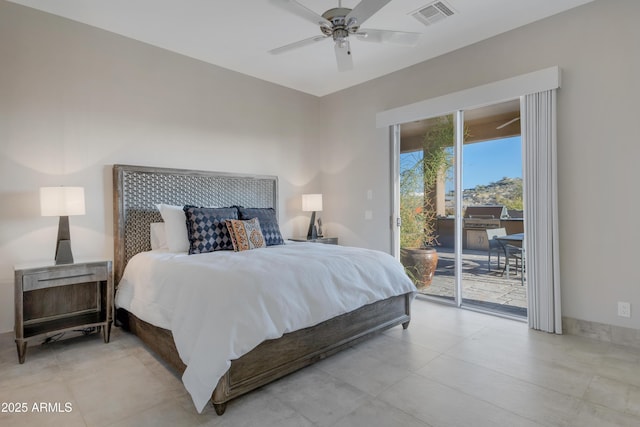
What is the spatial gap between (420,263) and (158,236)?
3.10 m

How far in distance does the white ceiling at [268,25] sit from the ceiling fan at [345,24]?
0.25 m

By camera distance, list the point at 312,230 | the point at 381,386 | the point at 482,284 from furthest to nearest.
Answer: the point at 312,230 < the point at 482,284 < the point at 381,386

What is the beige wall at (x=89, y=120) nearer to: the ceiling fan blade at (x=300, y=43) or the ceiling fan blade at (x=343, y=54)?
the ceiling fan blade at (x=300, y=43)

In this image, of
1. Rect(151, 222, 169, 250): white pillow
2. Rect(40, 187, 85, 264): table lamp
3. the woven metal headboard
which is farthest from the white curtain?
Rect(40, 187, 85, 264): table lamp

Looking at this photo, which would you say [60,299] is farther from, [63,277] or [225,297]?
[225,297]

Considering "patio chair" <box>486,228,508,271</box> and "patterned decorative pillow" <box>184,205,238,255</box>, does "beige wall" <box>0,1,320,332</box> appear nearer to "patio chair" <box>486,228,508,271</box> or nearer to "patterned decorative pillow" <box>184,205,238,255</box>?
"patterned decorative pillow" <box>184,205,238,255</box>

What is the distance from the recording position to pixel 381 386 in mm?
2211

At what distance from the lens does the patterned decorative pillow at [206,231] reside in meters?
3.24

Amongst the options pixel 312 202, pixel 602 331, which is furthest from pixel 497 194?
pixel 312 202

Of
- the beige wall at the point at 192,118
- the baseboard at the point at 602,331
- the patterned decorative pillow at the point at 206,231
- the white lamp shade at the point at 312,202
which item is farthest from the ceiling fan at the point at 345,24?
the baseboard at the point at 602,331

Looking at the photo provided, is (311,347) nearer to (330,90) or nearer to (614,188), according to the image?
(614,188)

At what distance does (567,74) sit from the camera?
3.10 metres

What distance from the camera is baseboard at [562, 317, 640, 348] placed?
2799 millimetres

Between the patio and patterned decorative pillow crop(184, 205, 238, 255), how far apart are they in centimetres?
256
